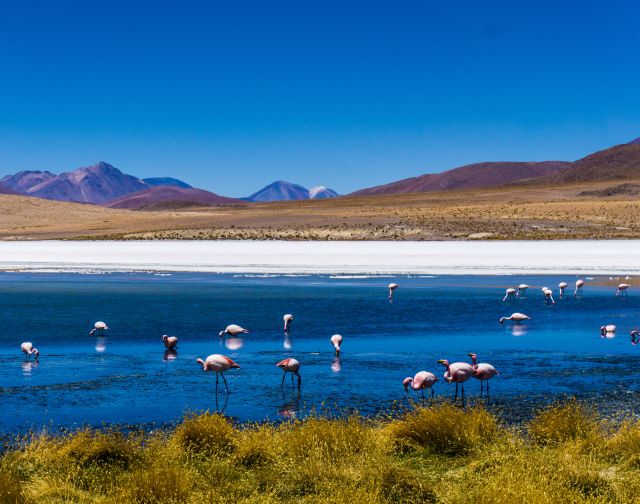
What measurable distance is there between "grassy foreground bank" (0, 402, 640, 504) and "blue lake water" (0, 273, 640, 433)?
165 cm

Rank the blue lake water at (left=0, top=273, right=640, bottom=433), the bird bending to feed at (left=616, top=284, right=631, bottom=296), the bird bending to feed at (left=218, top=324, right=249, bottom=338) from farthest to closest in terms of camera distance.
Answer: the bird bending to feed at (left=616, top=284, right=631, bottom=296)
the bird bending to feed at (left=218, top=324, right=249, bottom=338)
the blue lake water at (left=0, top=273, right=640, bottom=433)

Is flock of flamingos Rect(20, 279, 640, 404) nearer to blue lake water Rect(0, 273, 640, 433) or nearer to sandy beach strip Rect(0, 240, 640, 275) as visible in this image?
blue lake water Rect(0, 273, 640, 433)

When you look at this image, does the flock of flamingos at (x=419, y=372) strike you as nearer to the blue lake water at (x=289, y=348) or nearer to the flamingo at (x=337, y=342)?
the flamingo at (x=337, y=342)

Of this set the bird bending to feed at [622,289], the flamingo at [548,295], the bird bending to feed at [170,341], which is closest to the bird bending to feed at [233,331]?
the bird bending to feed at [170,341]

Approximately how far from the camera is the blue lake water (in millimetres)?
11445

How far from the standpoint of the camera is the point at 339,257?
A: 43.4 meters

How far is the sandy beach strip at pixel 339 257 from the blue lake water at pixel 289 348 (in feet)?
25.5

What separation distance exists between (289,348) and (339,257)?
27242 mm

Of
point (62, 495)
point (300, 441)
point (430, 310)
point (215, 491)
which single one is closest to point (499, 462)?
point (300, 441)

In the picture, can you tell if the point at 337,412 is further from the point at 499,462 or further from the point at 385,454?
the point at 499,462

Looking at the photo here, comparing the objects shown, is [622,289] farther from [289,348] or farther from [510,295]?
[289,348]

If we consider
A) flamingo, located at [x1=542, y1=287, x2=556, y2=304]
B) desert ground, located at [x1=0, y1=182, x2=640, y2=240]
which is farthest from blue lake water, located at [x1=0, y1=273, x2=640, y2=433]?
desert ground, located at [x1=0, y1=182, x2=640, y2=240]

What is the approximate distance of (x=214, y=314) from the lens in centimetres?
2173

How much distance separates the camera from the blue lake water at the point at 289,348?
37.6ft
